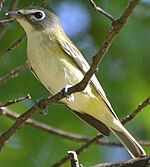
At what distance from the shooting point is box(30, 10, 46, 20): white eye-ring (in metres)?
3.42

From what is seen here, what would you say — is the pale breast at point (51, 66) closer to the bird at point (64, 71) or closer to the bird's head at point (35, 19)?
the bird at point (64, 71)

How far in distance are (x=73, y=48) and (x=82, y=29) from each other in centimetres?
75

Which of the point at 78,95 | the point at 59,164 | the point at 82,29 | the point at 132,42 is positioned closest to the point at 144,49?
the point at 132,42

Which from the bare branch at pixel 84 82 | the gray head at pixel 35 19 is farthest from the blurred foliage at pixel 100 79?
the bare branch at pixel 84 82

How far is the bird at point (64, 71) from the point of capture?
319 centimetres

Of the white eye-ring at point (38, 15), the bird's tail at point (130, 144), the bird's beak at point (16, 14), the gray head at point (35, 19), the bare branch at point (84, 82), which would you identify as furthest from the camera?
the white eye-ring at point (38, 15)

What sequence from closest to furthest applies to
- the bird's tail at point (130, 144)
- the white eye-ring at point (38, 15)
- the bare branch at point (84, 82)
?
the bare branch at point (84, 82), the bird's tail at point (130, 144), the white eye-ring at point (38, 15)

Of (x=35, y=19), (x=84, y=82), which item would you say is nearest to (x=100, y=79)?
(x=35, y=19)

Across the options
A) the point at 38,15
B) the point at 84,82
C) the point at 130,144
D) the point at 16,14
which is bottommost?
the point at 130,144

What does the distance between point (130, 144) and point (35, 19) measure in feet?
3.03

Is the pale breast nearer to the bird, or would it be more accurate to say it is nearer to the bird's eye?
the bird

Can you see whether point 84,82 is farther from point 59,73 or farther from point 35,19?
point 35,19

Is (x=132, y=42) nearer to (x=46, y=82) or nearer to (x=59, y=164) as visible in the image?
(x=46, y=82)

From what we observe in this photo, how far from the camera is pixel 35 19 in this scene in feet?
11.5
